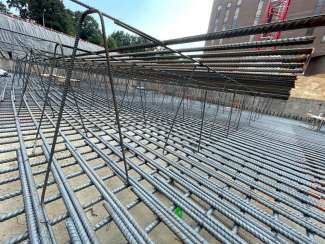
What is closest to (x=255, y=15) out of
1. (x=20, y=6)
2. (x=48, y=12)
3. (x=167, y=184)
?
(x=167, y=184)

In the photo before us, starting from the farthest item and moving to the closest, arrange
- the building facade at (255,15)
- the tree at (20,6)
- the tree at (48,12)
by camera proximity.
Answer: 1. the tree at (20,6)
2. the tree at (48,12)
3. the building facade at (255,15)

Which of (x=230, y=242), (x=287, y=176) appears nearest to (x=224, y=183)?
(x=230, y=242)

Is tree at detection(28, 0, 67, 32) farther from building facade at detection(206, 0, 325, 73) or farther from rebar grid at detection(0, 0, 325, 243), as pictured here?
rebar grid at detection(0, 0, 325, 243)

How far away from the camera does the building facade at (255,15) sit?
712 inches

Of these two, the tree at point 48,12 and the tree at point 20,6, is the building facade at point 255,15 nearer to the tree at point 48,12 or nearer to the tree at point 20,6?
the tree at point 48,12

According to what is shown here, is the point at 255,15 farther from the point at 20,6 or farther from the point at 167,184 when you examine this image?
the point at 20,6

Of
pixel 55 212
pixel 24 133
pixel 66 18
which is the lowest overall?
pixel 55 212

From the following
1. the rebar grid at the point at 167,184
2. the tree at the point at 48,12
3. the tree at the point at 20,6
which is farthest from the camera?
the tree at the point at 20,6

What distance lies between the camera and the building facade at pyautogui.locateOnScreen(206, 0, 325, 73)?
18083 millimetres

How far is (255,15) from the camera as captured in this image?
81.9ft

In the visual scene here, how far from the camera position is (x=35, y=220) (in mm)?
1089

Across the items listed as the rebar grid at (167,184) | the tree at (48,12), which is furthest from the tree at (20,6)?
the rebar grid at (167,184)

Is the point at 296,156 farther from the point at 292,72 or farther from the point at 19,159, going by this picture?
the point at 19,159

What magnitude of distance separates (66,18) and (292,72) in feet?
138
